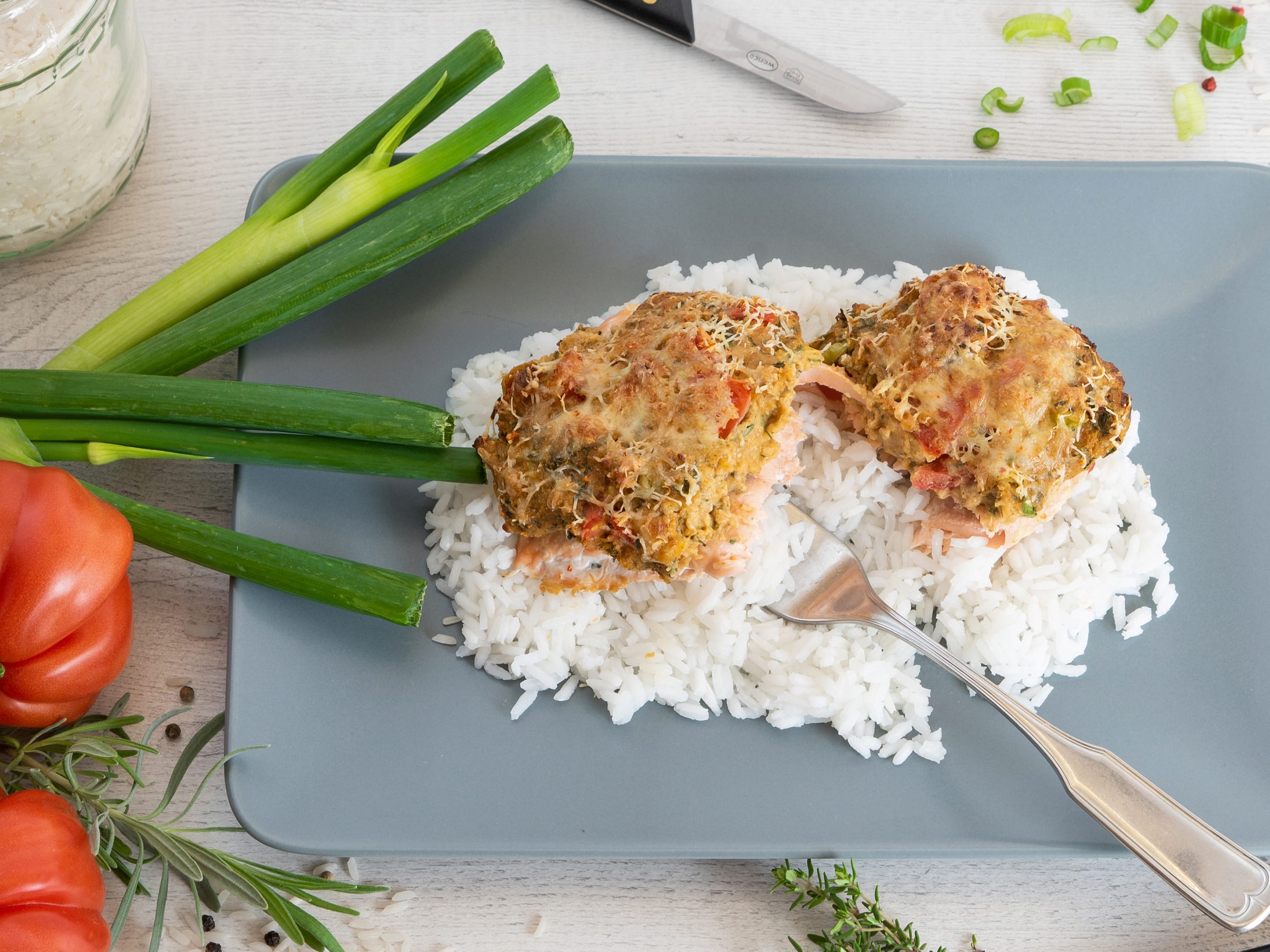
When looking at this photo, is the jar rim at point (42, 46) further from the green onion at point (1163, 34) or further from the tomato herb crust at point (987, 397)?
the green onion at point (1163, 34)

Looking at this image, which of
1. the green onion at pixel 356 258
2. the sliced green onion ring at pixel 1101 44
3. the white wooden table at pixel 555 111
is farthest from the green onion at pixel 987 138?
the green onion at pixel 356 258

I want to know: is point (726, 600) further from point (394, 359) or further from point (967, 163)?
point (967, 163)

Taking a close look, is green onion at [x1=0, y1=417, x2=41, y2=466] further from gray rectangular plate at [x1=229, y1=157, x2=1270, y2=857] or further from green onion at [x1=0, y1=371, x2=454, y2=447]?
gray rectangular plate at [x1=229, y1=157, x2=1270, y2=857]

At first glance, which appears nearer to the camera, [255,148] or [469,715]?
[469,715]

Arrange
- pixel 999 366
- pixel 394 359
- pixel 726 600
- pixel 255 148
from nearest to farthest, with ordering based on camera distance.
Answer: pixel 999 366, pixel 726 600, pixel 394 359, pixel 255 148

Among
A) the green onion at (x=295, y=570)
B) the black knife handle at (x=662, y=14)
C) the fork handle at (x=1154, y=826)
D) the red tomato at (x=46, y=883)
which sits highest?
the black knife handle at (x=662, y=14)

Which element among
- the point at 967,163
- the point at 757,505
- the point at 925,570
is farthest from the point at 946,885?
the point at 967,163

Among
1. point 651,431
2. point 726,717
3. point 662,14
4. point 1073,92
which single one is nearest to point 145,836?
point 726,717
